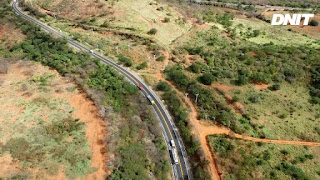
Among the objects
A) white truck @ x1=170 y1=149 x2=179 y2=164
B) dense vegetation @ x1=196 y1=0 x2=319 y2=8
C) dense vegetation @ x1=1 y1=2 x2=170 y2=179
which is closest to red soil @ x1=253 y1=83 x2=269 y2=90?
dense vegetation @ x1=1 y1=2 x2=170 y2=179

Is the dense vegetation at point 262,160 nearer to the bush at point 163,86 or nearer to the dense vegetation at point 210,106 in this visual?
the dense vegetation at point 210,106

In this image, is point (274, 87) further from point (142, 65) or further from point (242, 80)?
point (142, 65)

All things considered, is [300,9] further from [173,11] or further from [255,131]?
[255,131]

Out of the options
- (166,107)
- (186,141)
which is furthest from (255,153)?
(166,107)

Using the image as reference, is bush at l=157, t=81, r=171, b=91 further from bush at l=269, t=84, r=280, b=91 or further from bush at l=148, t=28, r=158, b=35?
bush at l=148, t=28, r=158, b=35

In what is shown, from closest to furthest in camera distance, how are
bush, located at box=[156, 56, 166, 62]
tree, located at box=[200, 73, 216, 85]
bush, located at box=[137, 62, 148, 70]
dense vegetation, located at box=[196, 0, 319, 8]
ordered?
tree, located at box=[200, 73, 216, 85] → bush, located at box=[137, 62, 148, 70] → bush, located at box=[156, 56, 166, 62] → dense vegetation, located at box=[196, 0, 319, 8]

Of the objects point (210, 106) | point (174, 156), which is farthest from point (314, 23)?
point (174, 156)

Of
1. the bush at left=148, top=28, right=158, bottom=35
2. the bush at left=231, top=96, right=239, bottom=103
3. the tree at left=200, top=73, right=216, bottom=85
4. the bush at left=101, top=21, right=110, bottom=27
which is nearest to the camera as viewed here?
the bush at left=231, top=96, right=239, bottom=103
